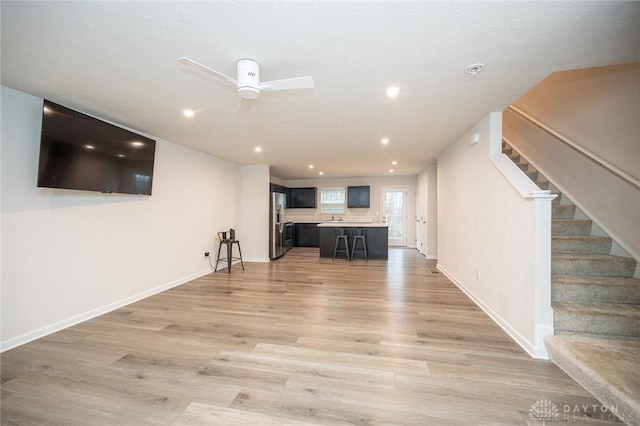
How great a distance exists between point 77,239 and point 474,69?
4.30 metres

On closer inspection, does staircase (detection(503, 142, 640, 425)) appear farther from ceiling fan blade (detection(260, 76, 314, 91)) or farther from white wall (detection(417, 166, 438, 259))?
white wall (detection(417, 166, 438, 259))

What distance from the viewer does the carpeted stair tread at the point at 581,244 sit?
102 inches

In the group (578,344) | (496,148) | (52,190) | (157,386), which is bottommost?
(157,386)

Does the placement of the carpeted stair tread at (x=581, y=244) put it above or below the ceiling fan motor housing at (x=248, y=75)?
below

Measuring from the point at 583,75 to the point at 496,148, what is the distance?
1.23 meters

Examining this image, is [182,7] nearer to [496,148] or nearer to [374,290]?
[496,148]

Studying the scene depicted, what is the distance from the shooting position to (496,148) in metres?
2.88

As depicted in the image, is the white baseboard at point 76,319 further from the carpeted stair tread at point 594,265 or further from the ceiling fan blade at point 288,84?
the carpeted stair tread at point 594,265

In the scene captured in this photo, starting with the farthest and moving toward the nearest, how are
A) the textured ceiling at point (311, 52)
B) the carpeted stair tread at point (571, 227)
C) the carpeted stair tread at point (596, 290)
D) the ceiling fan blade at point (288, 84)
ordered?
the carpeted stair tread at point (571, 227)
the carpeted stair tread at point (596, 290)
the ceiling fan blade at point (288, 84)
the textured ceiling at point (311, 52)

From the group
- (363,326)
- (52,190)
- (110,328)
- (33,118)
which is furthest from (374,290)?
(33,118)

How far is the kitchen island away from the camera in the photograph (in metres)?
6.31

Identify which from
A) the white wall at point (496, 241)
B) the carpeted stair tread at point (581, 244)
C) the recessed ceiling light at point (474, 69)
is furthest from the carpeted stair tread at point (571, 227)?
the recessed ceiling light at point (474, 69)

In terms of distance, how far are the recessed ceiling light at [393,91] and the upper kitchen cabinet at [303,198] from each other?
21.2 ft

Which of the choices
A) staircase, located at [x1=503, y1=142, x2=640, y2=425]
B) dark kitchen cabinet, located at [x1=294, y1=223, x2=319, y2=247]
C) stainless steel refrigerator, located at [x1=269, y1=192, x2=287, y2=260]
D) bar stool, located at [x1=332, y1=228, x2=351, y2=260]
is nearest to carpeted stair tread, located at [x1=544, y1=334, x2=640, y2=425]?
staircase, located at [x1=503, y1=142, x2=640, y2=425]
